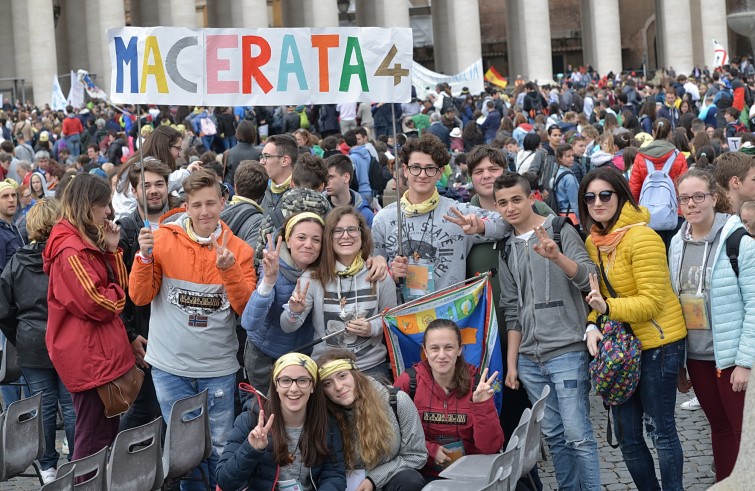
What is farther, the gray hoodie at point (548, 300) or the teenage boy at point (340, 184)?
the teenage boy at point (340, 184)

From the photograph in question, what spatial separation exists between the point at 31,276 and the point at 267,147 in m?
1.84

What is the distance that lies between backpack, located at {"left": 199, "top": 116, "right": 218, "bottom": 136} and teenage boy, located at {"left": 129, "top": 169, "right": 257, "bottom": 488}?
56.1 feet

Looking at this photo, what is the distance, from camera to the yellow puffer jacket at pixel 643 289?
6.32 m

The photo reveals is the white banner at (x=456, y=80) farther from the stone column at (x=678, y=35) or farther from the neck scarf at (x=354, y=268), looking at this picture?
the neck scarf at (x=354, y=268)

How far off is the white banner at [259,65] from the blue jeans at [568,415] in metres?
1.90

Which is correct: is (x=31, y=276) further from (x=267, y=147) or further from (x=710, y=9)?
(x=710, y=9)

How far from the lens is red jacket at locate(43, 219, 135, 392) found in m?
7.00

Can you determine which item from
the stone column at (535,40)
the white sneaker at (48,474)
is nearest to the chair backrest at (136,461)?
the white sneaker at (48,474)

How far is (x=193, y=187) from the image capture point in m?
6.91

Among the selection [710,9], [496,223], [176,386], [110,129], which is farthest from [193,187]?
[710,9]

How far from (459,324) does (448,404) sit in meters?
0.58

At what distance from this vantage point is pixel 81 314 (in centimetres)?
702

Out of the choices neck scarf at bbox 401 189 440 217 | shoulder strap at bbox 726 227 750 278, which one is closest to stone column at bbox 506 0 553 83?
neck scarf at bbox 401 189 440 217

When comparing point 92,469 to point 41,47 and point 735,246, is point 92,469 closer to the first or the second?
point 735,246
